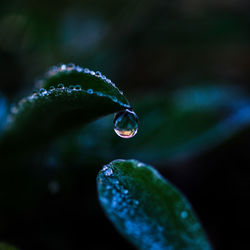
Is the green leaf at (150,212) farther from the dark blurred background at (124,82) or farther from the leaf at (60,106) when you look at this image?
the dark blurred background at (124,82)

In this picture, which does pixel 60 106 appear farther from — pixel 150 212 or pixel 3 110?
pixel 3 110

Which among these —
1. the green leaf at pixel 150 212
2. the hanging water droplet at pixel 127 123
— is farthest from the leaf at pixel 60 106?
the green leaf at pixel 150 212

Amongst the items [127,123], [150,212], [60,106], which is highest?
[60,106]

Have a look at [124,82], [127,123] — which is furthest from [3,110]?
[124,82]

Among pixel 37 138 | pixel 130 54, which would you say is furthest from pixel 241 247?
pixel 130 54

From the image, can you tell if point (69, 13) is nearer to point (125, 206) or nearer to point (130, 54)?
point (130, 54)

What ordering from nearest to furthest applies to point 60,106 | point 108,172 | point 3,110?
point 108,172
point 60,106
point 3,110

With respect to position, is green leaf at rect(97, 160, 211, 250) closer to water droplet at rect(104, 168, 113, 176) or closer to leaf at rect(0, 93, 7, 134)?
water droplet at rect(104, 168, 113, 176)
